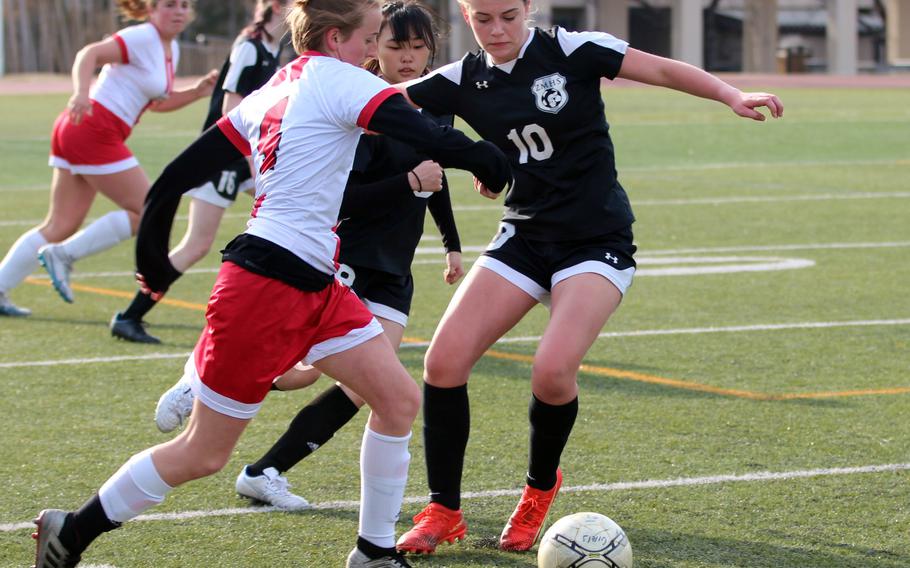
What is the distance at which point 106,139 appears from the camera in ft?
28.2

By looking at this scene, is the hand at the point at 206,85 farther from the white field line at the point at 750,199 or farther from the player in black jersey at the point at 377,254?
the white field line at the point at 750,199

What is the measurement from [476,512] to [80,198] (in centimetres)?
492

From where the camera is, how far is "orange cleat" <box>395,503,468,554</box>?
14.4ft

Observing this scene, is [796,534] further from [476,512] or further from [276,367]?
[276,367]

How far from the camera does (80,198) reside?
29.0 feet

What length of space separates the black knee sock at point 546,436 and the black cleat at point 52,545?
5.08ft

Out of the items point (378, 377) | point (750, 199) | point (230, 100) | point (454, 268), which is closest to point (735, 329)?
point (230, 100)

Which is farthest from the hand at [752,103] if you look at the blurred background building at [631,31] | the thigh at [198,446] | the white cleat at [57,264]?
the blurred background building at [631,31]

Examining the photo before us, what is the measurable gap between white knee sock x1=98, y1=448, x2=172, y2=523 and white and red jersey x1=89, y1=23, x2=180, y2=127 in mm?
5115

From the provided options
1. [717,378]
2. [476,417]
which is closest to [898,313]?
[717,378]

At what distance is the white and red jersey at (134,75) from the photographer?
8.54 meters

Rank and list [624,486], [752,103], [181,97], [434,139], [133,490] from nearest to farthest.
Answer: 1. [434,139]
2. [133,490]
3. [752,103]
4. [624,486]
5. [181,97]

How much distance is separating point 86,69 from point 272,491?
4.41 m

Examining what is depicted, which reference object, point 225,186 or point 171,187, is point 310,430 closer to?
point 171,187
